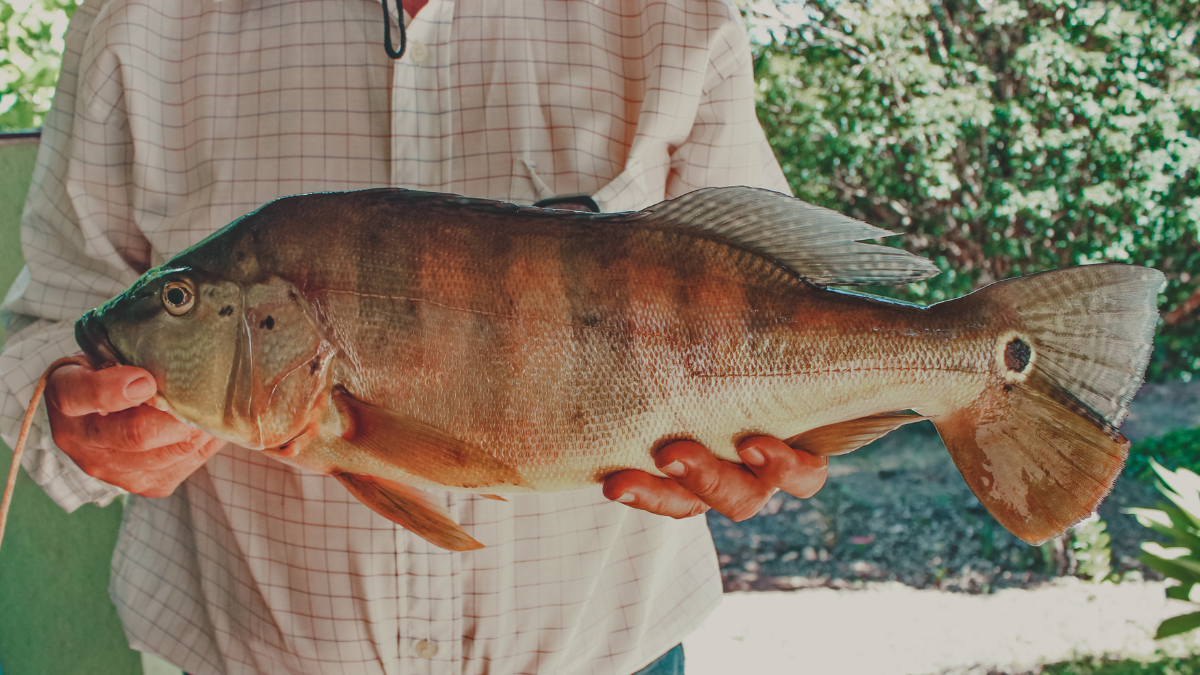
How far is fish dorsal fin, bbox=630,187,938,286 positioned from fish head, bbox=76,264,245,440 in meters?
0.63

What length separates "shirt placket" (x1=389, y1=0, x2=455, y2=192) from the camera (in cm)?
162

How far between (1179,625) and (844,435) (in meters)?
3.50

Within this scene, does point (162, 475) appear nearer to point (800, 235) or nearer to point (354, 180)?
point (354, 180)

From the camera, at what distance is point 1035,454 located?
115 cm

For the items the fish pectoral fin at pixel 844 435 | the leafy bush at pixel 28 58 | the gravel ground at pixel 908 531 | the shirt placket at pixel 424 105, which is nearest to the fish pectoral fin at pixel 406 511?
the fish pectoral fin at pixel 844 435

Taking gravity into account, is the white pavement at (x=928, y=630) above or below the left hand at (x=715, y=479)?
below

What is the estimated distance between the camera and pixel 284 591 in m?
1.63

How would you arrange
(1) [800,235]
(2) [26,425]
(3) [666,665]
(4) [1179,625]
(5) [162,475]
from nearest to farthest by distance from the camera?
(2) [26,425] → (1) [800,235] → (5) [162,475] → (3) [666,665] → (4) [1179,625]

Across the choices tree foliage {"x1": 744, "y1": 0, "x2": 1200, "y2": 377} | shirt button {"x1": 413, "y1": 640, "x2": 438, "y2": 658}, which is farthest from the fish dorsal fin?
tree foliage {"x1": 744, "y1": 0, "x2": 1200, "y2": 377}

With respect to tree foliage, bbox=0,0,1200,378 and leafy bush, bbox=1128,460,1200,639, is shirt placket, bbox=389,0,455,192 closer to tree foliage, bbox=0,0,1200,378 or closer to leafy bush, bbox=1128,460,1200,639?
leafy bush, bbox=1128,460,1200,639

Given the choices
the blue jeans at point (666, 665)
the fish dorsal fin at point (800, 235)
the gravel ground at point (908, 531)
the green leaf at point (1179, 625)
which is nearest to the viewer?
the fish dorsal fin at point (800, 235)

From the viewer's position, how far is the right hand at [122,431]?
1.09 m

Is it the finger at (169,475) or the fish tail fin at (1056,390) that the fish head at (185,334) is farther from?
the fish tail fin at (1056,390)

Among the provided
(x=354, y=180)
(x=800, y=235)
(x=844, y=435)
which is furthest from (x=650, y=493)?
(x=354, y=180)
